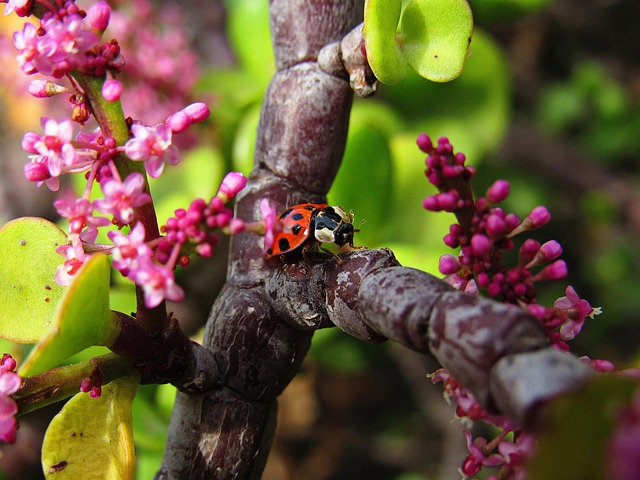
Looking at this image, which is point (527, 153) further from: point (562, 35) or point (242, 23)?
point (242, 23)

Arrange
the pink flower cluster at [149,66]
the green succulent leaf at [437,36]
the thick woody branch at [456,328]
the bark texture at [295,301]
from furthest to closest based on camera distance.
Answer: the pink flower cluster at [149,66]
the green succulent leaf at [437,36]
the bark texture at [295,301]
the thick woody branch at [456,328]

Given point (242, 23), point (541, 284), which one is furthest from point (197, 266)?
point (541, 284)

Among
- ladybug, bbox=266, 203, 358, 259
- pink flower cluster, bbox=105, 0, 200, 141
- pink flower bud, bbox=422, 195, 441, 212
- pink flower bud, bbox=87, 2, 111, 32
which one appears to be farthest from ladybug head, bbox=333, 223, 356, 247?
pink flower cluster, bbox=105, 0, 200, 141

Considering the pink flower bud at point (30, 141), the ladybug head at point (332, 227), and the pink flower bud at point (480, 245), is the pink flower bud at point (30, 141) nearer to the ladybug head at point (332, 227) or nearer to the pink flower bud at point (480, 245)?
the ladybug head at point (332, 227)

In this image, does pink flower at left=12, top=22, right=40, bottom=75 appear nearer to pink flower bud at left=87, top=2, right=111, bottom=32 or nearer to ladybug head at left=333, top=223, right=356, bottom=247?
pink flower bud at left=87, top=2, right=111, bottom=32

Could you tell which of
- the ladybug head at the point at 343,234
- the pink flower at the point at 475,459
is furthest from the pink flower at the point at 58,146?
the pink flower at the point at 475,459

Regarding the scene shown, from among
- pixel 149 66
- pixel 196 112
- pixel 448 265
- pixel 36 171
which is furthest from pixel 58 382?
pixel 149 66

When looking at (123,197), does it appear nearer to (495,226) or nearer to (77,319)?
(77,319)
